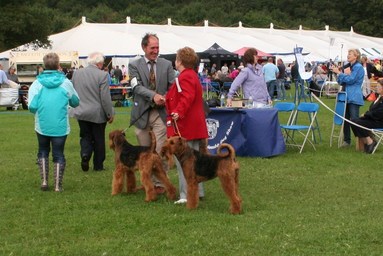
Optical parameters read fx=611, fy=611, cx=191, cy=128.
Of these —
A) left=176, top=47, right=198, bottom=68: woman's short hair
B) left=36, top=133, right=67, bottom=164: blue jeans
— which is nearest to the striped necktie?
left=176, top=47, right=198, bottom=68: woman's short hair

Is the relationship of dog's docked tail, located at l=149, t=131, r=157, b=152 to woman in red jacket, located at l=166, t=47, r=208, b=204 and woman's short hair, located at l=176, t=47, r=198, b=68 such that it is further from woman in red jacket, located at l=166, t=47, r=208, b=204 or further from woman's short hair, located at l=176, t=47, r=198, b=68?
woman's short hair, located at l=176, t=47, r=198, b=68

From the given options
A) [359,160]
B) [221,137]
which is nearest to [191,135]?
[221,137]

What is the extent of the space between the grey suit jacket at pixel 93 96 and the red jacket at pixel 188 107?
2.30 meters

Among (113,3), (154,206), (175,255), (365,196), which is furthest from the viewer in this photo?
(113,3)

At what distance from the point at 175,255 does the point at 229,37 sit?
45.4 metres

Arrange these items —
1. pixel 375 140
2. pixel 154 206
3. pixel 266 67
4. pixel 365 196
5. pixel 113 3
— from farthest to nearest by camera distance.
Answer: pixel 113 3 < pixel 266 67 < pixel 375 140 < pixel 365 196 < pixel 154 206

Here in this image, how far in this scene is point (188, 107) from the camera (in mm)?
6359

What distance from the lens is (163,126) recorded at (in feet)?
23.5

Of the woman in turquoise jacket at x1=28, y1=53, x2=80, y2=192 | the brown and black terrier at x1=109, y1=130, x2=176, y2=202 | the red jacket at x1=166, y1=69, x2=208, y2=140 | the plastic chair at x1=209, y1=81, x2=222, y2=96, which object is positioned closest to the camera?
the red jacket at x1=166, y1=69, x2=208, y2=140

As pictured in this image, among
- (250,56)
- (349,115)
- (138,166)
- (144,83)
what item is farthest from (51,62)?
(349,115)

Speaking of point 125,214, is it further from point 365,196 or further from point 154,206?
point 365,196

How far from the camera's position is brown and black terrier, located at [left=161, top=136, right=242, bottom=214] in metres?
6.16

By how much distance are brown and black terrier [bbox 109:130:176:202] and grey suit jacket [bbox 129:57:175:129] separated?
1.01 ft

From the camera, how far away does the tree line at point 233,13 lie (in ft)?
244
